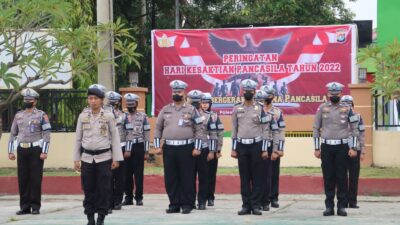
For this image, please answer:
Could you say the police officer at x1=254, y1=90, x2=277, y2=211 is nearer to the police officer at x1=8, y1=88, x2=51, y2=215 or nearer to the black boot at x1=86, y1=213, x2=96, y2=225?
the black boot at x1=86, y1=213, x2=96, y2=225

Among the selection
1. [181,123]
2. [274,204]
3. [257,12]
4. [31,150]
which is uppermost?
[257,12]

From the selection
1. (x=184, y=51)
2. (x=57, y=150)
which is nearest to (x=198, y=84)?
(x=184, y=51)

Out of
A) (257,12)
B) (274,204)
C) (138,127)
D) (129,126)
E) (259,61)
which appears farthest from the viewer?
(257,12)

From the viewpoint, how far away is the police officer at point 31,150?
13.7m

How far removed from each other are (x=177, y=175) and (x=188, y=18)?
18.5m

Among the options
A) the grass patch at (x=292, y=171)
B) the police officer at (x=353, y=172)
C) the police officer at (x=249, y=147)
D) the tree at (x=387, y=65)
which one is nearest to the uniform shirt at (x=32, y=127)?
the police officer at (x=249, y=147)

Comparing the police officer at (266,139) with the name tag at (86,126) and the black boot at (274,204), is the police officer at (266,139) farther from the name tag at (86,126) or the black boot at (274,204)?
the name tag at (86,126)

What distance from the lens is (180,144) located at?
13.4m

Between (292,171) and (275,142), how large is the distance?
563 cm

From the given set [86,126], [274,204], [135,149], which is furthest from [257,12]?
[86,126]

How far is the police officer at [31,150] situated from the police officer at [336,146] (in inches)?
169

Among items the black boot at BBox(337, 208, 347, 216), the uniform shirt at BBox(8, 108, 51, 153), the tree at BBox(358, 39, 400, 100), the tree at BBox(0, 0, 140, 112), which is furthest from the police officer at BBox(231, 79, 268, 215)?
the tree at BBox(358, 39, 400, 100)

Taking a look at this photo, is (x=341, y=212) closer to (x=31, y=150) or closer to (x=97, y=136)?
(x=97, y=136)

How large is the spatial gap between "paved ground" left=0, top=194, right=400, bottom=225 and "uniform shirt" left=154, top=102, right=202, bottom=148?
121cm
